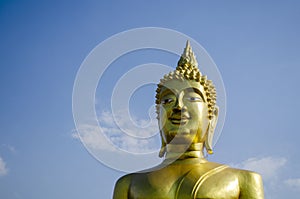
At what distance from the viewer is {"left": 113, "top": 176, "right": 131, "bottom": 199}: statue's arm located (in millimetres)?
7168

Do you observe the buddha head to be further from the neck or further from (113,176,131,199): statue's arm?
(113,176,131,199): statue's arm

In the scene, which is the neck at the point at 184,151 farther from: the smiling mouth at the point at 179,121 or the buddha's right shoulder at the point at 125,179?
the buddha's right shoulder at the point at 125,179

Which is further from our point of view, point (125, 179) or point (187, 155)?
point (125, 179)

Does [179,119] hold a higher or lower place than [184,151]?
higher

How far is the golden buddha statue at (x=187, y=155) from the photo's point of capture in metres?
6.67

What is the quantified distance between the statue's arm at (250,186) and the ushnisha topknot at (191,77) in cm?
117

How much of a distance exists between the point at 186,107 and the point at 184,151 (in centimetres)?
70

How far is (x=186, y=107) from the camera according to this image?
281 inches

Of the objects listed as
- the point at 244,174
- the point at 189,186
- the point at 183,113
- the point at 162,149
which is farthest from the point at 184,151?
the point at 244,174

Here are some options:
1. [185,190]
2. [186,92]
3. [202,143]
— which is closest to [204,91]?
[186,92]

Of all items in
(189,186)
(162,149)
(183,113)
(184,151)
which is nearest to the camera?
(189,186)

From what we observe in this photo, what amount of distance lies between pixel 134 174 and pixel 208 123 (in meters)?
1.45

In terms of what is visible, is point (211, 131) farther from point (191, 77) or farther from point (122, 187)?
point (122, 187)

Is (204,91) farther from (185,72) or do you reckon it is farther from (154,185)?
(154,185)
